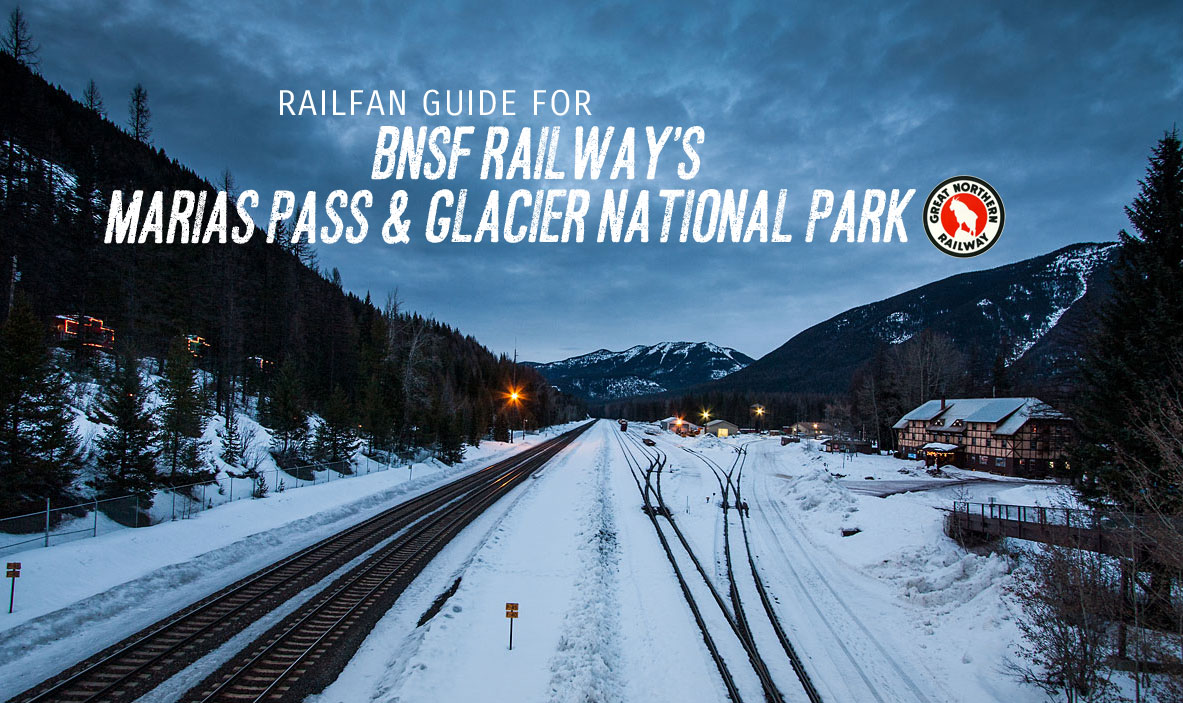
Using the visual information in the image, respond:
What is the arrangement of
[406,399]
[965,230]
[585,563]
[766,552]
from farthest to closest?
[406,399] < [766,552] < [585,563] < [965,230]

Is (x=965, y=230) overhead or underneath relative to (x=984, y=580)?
overhead

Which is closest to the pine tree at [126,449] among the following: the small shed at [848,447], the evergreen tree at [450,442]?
the evergreen tree at [450,442]

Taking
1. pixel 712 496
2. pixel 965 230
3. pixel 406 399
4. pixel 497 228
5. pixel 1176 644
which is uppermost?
pixel 497 228

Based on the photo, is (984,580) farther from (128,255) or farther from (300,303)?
(300,303)

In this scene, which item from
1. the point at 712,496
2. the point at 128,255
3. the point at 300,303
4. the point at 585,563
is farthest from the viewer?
the point at 300,303

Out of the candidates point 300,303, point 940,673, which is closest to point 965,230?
point 940,673

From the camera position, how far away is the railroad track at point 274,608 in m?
9.48

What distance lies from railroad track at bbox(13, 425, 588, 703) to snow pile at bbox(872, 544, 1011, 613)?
17558 millimetres

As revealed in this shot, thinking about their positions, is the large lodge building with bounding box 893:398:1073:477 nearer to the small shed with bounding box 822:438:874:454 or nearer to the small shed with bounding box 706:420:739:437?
the small shed with bounding box 822:438:874:454

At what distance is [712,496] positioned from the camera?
120 ft

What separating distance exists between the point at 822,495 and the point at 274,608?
1191 inches

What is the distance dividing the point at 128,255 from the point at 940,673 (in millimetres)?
61431

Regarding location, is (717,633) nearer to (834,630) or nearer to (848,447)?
(834,630)

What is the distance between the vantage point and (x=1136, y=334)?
16953 mm
